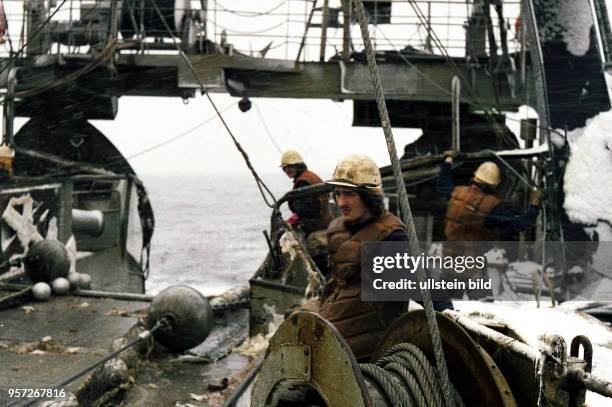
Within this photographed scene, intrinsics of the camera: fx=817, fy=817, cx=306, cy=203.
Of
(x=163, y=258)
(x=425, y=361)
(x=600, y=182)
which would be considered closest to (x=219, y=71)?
(x=600, y=182)

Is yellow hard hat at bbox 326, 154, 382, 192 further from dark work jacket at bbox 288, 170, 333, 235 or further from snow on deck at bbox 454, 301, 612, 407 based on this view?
dark work jacket at bbox 288, 170, 333, 235

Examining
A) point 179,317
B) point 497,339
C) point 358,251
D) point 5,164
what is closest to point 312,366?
point 497,339

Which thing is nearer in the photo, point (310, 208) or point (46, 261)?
point (310, 208)

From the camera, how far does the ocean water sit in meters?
34.1

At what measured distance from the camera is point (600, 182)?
8195 mm

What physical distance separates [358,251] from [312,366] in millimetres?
1079

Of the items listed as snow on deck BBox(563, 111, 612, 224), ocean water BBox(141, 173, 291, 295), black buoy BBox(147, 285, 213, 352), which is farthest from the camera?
ocean water BBox(141, 173, 291, 295)

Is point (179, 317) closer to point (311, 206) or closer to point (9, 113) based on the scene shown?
point (311, 206)

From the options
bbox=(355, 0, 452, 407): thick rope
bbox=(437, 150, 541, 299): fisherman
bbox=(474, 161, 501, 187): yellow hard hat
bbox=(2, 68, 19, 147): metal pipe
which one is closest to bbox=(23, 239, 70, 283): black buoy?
bbox=(437, 150, 541, 299): fisherman

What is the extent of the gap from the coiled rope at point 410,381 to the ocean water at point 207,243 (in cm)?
1825

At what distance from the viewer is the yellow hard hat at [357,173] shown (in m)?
4.31

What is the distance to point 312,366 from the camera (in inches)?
130

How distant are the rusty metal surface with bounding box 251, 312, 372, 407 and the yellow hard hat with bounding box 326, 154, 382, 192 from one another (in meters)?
1.06

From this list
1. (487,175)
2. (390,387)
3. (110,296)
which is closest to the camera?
(390,387)
